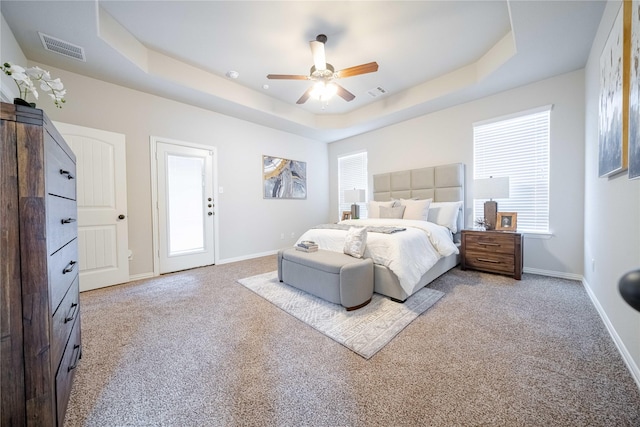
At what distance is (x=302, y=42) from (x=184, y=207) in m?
2.94

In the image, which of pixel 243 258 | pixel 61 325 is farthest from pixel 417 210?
pixel 61 325

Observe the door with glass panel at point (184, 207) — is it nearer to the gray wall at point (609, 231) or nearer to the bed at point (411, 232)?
the bed at point (411, 232)

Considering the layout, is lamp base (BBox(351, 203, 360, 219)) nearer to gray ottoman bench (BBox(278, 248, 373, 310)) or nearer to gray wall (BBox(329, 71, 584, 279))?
gray wall (BBox(329, 71, 584, 279))

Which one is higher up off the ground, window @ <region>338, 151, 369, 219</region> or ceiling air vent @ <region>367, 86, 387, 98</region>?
ceiling air vent @ <region>367, 86, 387, 98</region>

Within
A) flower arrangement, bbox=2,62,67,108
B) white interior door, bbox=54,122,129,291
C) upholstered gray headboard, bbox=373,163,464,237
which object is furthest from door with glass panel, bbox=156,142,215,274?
upholstered gray headboard, bbox=373,163,464,237

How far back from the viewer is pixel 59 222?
3.64 feet

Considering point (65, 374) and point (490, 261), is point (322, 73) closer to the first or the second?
point (65, 374)

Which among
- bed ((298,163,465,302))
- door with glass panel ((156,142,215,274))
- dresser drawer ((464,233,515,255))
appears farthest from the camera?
door with glass panel ((156,142,215,274))

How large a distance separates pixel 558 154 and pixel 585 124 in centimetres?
40

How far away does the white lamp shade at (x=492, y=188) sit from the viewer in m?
3.15

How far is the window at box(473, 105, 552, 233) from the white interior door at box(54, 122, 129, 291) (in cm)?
524

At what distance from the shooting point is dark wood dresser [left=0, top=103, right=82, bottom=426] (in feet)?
2.72

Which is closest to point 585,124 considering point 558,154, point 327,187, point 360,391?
point 558,154

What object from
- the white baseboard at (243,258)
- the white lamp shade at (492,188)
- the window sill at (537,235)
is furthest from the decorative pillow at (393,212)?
the white baseboard at (243,258)
